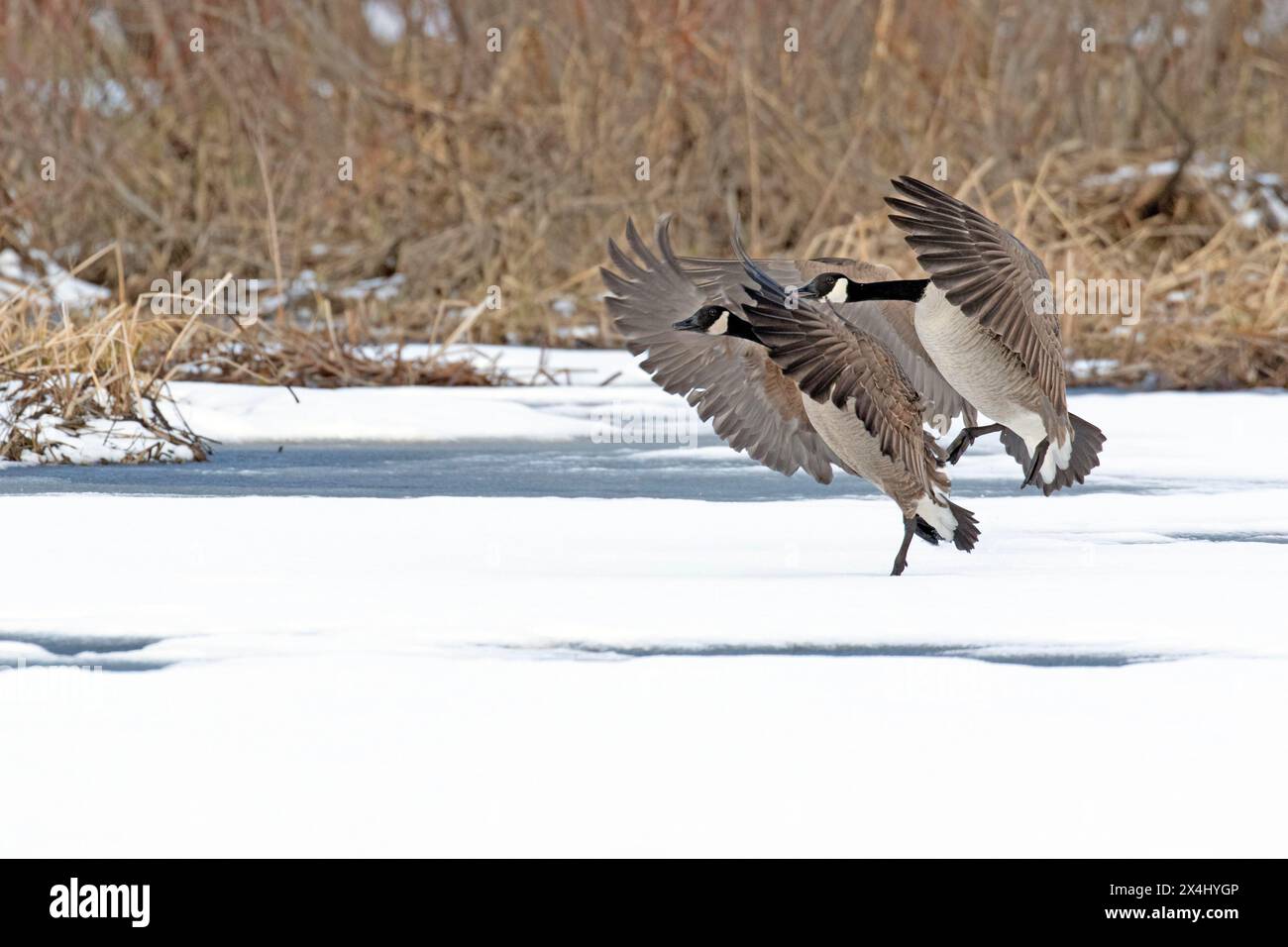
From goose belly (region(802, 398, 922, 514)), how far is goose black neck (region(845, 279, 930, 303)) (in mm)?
332

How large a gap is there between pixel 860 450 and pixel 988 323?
17.3 inches

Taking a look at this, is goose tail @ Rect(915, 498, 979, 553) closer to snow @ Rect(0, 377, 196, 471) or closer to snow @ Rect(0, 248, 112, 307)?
snow @ Rect(0, 377, 196, 471)

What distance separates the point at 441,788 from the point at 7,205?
965 cm

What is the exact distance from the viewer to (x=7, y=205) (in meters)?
11.7

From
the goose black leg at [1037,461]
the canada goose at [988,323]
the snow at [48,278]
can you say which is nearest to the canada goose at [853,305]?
the canada goose at [988,323]

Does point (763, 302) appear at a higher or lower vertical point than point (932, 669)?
higher

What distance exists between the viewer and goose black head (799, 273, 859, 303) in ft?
16.0

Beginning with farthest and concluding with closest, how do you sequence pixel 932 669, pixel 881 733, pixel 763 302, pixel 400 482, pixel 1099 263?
1. pixel 1099 263
2. pixel 400 482
3. pixel 763 302
4. pixel 932 669
5. pixel 881 733

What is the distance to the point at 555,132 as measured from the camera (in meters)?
12.7

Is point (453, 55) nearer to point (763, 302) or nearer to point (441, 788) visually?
point (763, 302)

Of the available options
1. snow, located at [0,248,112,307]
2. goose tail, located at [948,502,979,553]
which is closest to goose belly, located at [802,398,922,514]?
goose tail, located at [948,502,979,553]

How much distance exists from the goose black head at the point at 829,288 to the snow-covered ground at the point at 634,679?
2.24 ft

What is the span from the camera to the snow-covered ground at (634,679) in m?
2.83

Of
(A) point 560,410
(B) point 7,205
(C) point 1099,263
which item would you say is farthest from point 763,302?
(B) point 7,205
